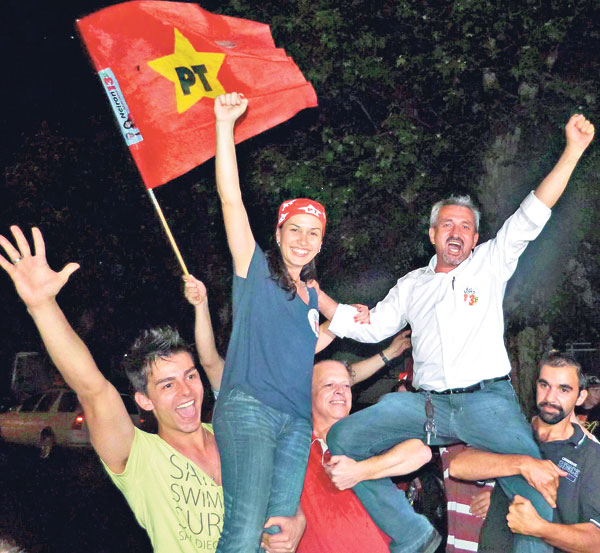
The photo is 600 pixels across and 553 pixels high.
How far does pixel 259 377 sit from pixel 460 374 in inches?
51.6

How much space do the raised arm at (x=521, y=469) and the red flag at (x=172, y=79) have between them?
2575 mm

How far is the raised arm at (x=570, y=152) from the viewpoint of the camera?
173 inches

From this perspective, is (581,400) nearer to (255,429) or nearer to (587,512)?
(587,512)

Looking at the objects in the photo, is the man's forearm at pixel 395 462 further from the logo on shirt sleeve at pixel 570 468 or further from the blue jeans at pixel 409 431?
the logo on shirt sleeve at pixel 570 468

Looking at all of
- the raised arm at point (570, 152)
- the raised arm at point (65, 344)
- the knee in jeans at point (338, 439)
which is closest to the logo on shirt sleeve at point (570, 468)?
the knee in jeans at point (338, 439)

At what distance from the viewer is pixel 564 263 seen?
10594mm

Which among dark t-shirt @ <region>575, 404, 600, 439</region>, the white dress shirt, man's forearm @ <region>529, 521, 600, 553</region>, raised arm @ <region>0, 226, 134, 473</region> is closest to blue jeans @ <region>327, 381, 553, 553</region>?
the white dress shirt

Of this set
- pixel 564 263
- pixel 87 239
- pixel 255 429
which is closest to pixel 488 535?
pixel 255 429

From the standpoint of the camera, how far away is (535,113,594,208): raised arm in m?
4.40

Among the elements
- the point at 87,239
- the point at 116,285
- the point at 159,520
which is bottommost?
the point at 116,285

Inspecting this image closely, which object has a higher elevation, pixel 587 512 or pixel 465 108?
pixel 465 108

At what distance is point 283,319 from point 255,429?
0.63 m

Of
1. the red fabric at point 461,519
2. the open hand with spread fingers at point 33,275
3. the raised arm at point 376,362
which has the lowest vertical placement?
the red fabric at point 461,519

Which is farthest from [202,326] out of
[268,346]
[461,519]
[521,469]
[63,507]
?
[63,507]
